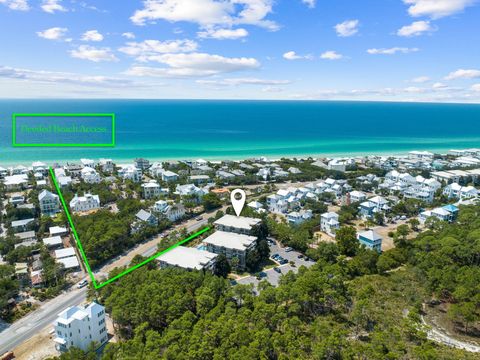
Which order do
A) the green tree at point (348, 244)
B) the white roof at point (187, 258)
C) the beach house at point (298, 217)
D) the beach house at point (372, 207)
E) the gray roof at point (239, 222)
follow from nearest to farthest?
the white roof at point (187, 258) < the green tree at point (348, 244) < the gray roof at point (239, 222) < the beach house at point (298, 217) < the beach house at point (372, 207)

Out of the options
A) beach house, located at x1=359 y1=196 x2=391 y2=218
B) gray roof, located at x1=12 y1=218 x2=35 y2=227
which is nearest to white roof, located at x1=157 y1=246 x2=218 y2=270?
gray roof, located at x1=12 y1=218 x2=35 y2=227

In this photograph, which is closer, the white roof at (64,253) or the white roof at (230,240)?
the white roof at (230,240)

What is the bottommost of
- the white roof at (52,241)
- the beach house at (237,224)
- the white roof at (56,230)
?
the white roof at (52,241)

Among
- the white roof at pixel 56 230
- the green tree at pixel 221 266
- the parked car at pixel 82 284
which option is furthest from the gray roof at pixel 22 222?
the green tree at pixel 221 266

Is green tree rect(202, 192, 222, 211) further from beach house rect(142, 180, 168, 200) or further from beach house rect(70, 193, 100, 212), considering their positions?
beach house rect(70, 193, 100, 212)

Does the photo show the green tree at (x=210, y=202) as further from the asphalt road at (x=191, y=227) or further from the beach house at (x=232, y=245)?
the beach house at (x=232, y=245)

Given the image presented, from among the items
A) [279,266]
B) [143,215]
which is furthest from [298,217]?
[143,215]

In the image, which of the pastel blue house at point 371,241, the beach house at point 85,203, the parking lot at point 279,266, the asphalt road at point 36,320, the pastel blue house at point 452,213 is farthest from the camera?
the beach house at point 85,203
